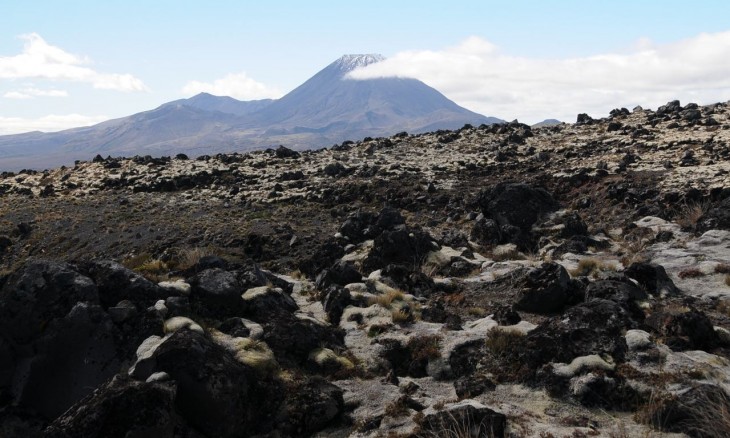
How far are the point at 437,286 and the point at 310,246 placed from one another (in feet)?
A: 34.5

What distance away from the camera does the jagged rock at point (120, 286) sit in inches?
528

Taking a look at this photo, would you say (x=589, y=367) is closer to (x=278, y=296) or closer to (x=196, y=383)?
(x=196, y=383)

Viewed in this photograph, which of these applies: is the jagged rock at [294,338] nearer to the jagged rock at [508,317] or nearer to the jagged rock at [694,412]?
the jagged rock at [508,317]

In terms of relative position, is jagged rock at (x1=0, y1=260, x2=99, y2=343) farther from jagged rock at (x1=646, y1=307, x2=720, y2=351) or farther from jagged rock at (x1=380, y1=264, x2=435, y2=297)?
jagged rock at (x1=646, y1=307, x2=720, y2=351)

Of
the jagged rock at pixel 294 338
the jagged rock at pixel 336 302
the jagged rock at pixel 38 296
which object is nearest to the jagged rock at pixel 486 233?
the jagged rock at pixel 336 302

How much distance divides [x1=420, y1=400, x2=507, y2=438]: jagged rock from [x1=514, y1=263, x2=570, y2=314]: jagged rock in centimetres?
701

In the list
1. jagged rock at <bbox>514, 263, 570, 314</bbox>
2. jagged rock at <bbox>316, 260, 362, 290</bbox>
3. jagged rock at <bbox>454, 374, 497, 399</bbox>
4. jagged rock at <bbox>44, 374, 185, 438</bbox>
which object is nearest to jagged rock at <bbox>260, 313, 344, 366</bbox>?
jagged rock at <bbox>454, 374, 497, 399</bbox>

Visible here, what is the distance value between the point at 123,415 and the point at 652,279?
15352 millimetres

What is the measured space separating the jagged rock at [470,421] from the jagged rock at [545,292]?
276 inches

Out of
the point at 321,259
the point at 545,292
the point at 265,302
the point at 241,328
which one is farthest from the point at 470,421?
the point at 321,259

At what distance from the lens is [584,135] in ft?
175

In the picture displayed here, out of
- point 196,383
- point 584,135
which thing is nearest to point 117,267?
point 196,383

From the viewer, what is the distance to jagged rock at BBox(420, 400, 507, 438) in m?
8.94

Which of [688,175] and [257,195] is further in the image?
[257,195]
